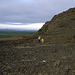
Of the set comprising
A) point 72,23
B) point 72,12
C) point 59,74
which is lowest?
point 59,74

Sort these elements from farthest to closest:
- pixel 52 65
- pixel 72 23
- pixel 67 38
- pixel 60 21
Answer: pixel 60 21 < pixel 72 23 < pixel 67 38 < pixel 52 65

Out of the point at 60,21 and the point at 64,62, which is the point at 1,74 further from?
the point at 60,21

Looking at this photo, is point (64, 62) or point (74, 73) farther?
point (64, 62)

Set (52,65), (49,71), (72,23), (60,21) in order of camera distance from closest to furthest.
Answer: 1. (49,71)
2. (52,65)
3. (72,23)
4. (60,21)

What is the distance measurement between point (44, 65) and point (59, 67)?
820 mm

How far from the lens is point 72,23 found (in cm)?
2534

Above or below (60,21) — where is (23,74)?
below

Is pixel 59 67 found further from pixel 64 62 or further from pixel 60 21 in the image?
pixel 60 21

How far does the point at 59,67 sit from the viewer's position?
5.46m

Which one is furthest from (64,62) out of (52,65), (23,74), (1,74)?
(1,74)

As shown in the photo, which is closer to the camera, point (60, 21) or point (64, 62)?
point (64, 62)

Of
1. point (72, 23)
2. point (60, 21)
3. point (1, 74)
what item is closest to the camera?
point (1, 74)

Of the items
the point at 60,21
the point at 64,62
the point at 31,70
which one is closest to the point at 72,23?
Answer: the point at 60,21

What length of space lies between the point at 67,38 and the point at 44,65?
43.2 ft
